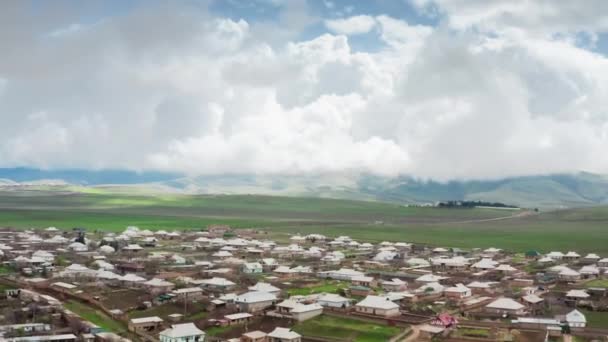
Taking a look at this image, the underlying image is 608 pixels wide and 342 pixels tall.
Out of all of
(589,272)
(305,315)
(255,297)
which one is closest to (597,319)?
(305,315)

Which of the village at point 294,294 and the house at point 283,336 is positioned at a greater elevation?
the village at point 294,294

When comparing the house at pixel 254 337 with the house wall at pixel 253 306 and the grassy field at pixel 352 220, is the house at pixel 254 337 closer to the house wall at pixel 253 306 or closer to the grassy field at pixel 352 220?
the house wall at pixel 253 306

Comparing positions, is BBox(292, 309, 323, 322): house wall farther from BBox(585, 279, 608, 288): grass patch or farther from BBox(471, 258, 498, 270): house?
BBox(471, 258, 498, 270): house

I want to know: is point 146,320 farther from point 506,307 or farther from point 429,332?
point 506,307

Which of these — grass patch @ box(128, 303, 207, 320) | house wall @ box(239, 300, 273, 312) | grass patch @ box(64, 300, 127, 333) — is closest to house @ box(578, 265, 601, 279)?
house wall @ box(239, 300, 273, 312)

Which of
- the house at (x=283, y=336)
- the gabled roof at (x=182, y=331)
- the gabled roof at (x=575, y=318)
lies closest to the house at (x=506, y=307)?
the gabled roof at (x=575, y=318)

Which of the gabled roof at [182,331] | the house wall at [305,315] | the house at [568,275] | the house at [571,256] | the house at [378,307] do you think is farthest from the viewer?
the house at [571,256]

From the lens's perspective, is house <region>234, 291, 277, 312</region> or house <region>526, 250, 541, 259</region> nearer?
house <region>234, 291, 277, 312</region>
